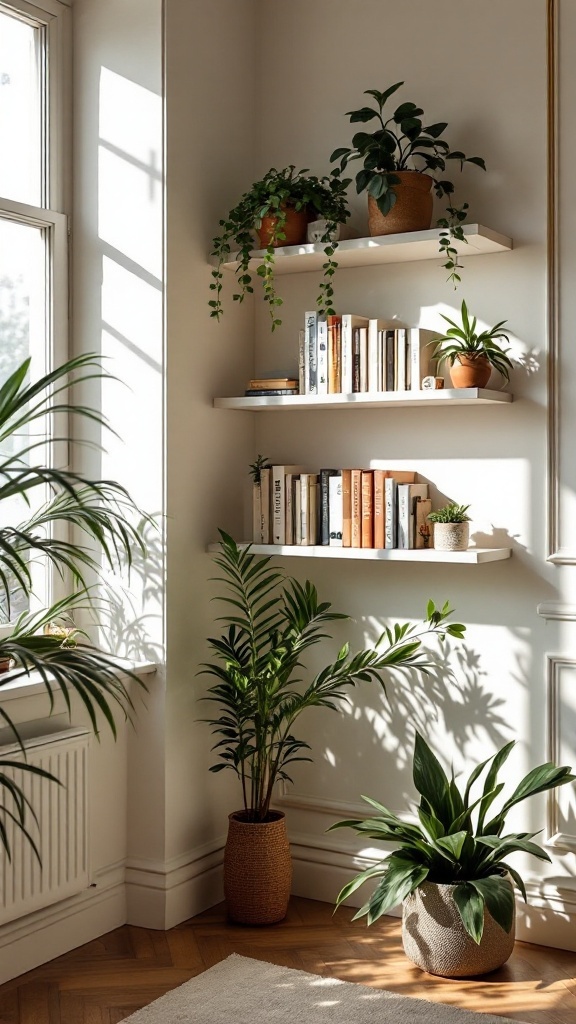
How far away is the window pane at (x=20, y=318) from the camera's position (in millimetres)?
3100

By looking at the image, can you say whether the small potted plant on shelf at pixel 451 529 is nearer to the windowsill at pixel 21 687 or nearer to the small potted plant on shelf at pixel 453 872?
the small potted plant on shelf at pixel 453 872

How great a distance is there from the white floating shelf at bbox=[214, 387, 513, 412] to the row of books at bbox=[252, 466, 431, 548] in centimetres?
21

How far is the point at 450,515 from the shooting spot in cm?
304

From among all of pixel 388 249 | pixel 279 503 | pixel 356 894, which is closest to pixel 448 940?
pixel 356 894

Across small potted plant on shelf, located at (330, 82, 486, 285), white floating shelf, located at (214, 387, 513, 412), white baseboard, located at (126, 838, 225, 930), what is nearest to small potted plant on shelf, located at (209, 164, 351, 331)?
small potted plant on shelf, located at (330, 82, 486, 285)

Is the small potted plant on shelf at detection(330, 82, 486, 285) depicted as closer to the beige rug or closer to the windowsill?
the windowsill

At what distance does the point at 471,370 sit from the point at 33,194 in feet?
4.80

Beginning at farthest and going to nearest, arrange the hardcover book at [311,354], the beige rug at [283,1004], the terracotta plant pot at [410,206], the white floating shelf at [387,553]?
the hardcover book at [311,354] → the terracotta plant pot at [410,206] → the white floating shelf at [387,553] → the beige rug at [283,1004]

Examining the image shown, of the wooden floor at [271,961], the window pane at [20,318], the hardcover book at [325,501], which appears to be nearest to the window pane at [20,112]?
the window pane at [20,318]

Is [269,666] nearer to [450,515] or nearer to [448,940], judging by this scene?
[450,515]

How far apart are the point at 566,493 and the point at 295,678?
1125 millimetres

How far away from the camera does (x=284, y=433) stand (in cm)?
358

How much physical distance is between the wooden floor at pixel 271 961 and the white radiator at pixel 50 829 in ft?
0.70

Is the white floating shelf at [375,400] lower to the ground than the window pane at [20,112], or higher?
lower
